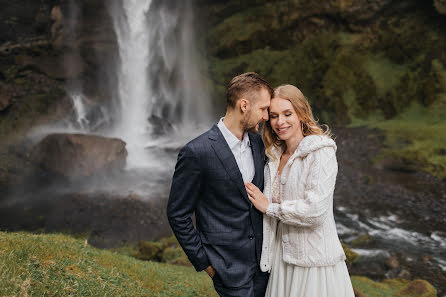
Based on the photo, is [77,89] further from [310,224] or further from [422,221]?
[310,224]

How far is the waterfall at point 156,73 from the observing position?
3321 cm

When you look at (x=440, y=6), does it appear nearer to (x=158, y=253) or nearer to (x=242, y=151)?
(x=158, y=253)

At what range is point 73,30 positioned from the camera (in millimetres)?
33500

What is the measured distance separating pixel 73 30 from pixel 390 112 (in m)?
30.9

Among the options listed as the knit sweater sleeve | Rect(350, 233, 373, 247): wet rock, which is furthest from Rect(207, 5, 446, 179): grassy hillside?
the knit sweater sleeve

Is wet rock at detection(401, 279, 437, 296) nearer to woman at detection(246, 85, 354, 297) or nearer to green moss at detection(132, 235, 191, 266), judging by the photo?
green moss at detection(132, 235, 191, 266)

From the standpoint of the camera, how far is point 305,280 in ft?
12.2

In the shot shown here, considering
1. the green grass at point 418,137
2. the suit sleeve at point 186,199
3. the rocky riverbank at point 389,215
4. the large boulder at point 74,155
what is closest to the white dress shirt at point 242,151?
the suit sleeve at point 186,199

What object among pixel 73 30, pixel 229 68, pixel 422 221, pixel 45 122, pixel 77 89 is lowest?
pixel 422 221

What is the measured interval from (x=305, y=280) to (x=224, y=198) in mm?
1253

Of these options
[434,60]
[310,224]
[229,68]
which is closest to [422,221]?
[310,224]

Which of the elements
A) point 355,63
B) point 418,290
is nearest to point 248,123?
point 418,290

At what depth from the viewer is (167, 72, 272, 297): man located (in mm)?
3584

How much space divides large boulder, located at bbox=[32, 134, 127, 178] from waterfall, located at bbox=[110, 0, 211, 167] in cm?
649
